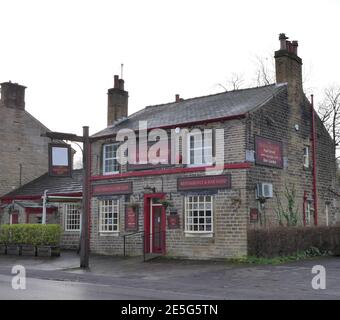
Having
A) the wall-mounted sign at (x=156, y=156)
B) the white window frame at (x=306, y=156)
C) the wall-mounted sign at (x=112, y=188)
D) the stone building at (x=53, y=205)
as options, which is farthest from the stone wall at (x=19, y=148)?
the white window frame at (x=306, y=156)

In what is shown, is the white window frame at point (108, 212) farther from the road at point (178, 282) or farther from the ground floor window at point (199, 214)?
the ground floor window at point (199, 214)

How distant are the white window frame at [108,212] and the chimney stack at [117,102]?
571cm

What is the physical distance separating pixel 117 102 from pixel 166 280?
15.9 metres

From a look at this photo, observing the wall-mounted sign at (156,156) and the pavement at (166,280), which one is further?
the wall-mounted sign at (156,156)

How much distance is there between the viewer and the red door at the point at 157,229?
76.9 ft

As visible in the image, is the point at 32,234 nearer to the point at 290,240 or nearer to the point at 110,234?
the point at 110,234

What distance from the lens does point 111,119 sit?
29.7 meters

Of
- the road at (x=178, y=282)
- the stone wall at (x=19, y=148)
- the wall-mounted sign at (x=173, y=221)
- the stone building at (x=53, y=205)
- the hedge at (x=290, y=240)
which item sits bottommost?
the road at (x=178, y=282)

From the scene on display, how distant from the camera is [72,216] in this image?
30.3 metres

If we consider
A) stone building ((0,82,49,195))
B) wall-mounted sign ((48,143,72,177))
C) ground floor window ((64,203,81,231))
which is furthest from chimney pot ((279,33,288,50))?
stone building ((0,82,49,195))
